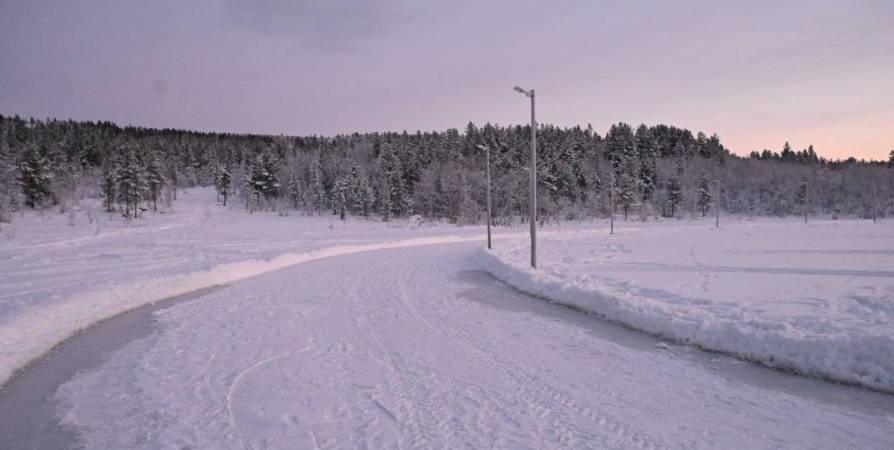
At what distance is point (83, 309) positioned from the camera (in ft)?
37.5

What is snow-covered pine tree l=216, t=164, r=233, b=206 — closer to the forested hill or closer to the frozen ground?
the forested hill

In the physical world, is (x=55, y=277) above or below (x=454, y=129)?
below

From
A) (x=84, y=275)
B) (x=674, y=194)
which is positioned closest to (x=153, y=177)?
(x=84, y=275)

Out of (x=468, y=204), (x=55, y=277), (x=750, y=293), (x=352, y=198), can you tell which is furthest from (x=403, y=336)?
(x=352, y=198)

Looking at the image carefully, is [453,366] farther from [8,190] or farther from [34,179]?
[34,179]

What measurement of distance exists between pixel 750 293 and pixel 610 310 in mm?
5219

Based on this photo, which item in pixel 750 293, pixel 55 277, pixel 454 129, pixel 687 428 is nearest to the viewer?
pixel 687 428

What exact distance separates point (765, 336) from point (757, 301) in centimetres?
464

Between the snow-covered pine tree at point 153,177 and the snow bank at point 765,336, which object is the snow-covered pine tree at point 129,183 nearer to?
the snow-covered pine tree at point 153,177

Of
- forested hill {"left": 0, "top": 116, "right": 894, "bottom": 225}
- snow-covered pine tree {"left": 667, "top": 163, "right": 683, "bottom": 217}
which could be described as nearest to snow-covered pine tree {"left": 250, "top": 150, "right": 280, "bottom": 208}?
forested hill {"left": 0, "top": 116, "right": 894, "bottom": 225}

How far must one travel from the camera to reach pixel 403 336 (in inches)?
364

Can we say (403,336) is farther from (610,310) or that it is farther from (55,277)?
(55,277)

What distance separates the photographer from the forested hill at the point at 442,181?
229 ft

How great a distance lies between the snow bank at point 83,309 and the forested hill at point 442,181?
5021cm
